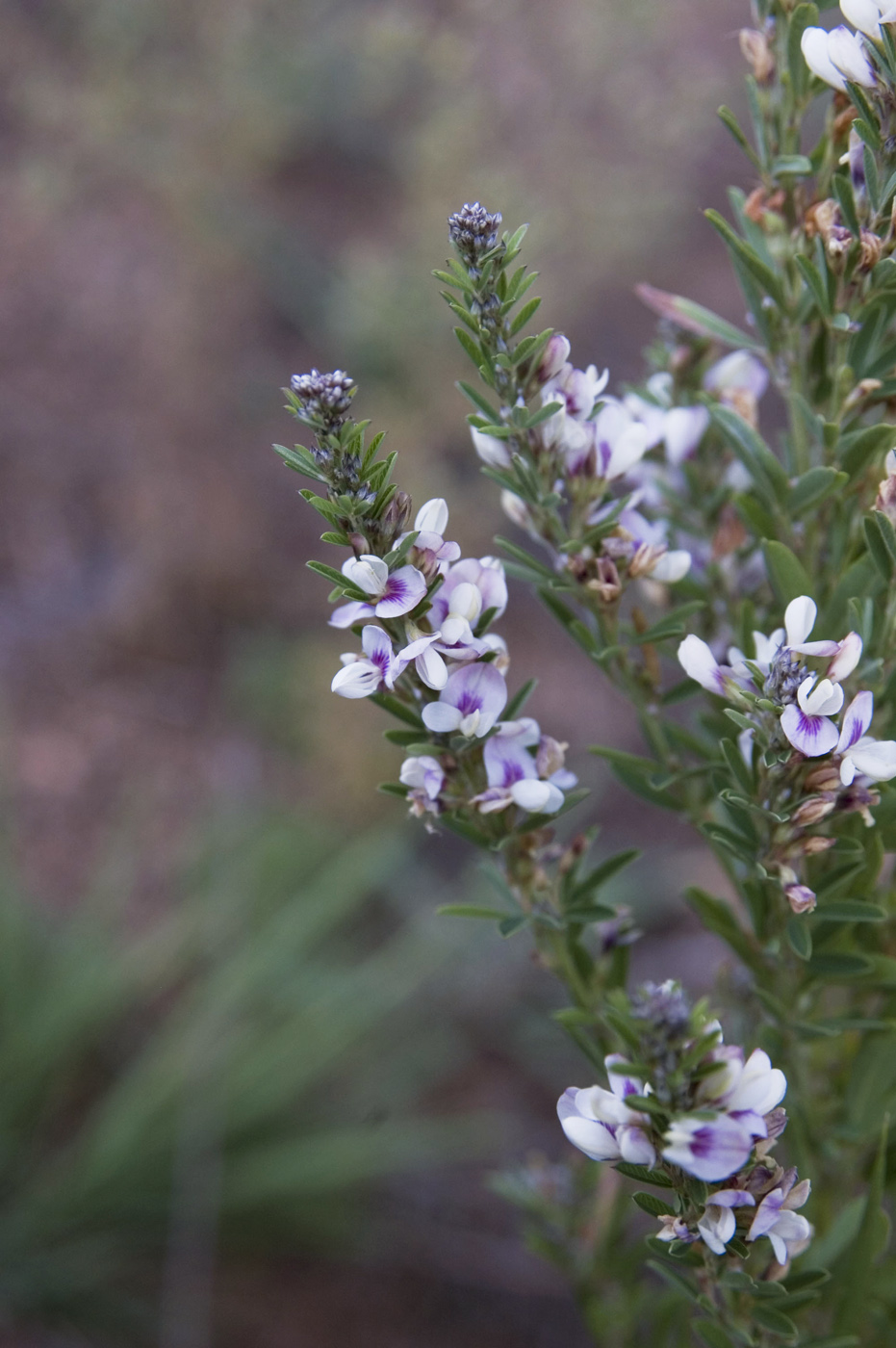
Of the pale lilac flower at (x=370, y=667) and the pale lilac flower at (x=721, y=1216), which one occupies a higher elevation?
the pale lilac flower at (x=370, y=667)

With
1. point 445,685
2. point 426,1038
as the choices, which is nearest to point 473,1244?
point 426,1038

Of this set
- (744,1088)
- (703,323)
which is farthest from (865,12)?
(744,1088)

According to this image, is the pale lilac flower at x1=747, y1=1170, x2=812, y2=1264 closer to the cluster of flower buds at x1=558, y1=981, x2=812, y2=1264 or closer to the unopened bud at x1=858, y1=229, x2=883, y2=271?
the cluster of flower buds at x1=558, y1=981, x2=812, y2=1264

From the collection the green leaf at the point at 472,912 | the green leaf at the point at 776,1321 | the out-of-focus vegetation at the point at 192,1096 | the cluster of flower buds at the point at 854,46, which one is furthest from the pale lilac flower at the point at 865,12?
the out-of-focus vegetation at the point at 192,1096

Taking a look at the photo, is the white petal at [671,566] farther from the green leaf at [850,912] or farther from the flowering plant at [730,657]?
the green leaf at [850,912]

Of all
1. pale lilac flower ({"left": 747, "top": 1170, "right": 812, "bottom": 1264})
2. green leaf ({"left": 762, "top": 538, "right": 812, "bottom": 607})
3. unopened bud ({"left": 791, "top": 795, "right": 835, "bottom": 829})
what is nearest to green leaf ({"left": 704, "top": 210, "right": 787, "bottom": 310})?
green leaf ({"left": 762, "top": 538, "right": 812, "bottom": 607})

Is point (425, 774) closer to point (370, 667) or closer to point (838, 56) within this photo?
point (370, 667)
